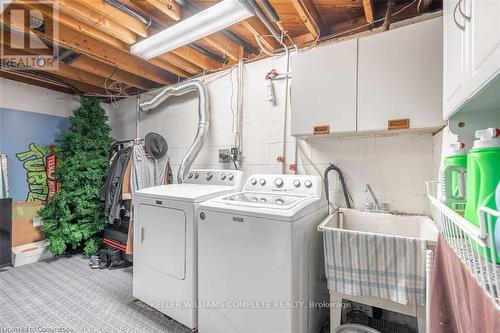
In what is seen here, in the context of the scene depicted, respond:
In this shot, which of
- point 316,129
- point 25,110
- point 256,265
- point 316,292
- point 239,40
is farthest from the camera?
point 25,110

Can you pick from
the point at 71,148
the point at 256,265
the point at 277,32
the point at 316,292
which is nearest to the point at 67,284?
the point at 71,148

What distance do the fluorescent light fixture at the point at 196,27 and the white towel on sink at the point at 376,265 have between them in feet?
5.36

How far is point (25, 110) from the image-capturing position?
11.1 feet

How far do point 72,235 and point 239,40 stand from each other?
3.28m

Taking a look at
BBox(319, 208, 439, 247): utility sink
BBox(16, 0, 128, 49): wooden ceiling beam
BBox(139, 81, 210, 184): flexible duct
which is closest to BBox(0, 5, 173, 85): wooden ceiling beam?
BBox(16, 0, 128, 49): wooden ceiling beam

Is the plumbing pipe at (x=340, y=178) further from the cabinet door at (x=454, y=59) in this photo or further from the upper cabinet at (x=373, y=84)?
the cabinet door at (x=454, y=59)

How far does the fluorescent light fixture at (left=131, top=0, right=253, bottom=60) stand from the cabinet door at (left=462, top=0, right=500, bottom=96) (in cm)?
134

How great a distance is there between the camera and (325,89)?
1.77 metres

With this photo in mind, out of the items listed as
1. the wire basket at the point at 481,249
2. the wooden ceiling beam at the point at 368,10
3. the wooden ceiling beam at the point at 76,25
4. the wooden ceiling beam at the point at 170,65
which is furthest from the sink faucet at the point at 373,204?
the wooden ceiling beam at the point at 76,25

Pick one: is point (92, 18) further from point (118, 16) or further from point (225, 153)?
point (225, 153)

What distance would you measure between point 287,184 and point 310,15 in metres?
1.38

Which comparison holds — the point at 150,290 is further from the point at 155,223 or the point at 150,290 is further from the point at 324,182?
the point at 324,182

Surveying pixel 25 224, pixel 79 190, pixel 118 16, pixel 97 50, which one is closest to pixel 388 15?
pixel 118 16

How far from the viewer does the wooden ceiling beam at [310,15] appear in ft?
5.74
